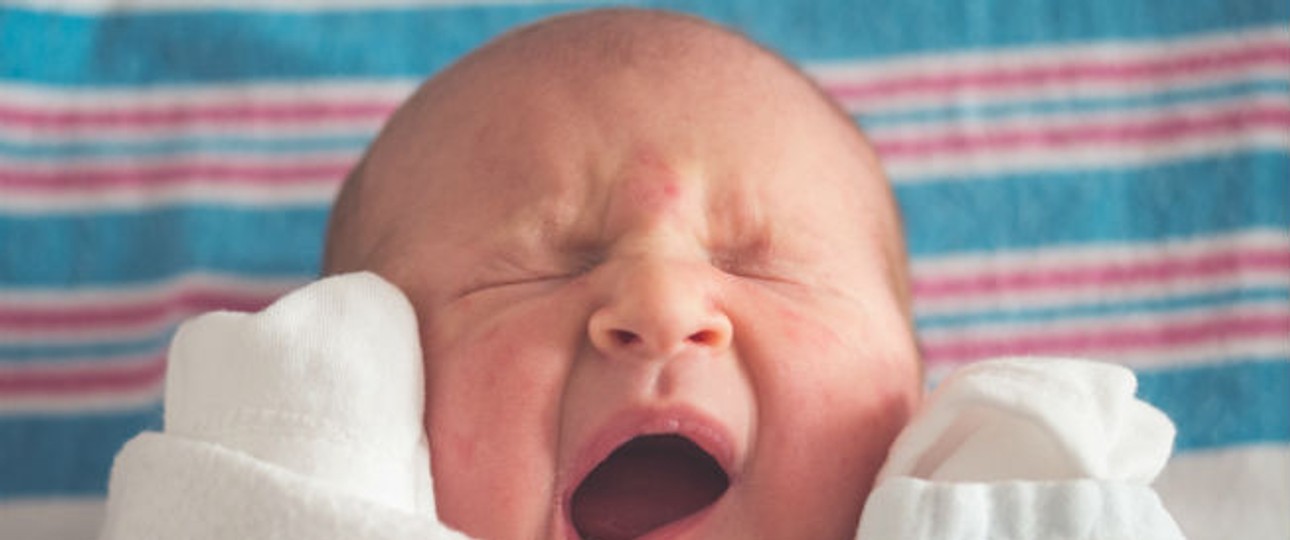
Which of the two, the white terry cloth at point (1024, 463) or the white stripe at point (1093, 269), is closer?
the white terry cloth at point (1024, 463)

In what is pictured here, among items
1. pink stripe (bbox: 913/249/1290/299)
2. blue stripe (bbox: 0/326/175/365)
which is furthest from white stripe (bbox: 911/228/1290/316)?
blue stripe (bbox: 0/326/175/365)

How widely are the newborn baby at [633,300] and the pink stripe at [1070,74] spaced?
0.34 m

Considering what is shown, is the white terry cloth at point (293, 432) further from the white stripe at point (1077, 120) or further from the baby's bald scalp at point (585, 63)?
the white stripe at point (1077, 120)

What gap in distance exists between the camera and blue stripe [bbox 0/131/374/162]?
1.68 meters

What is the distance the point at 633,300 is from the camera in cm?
116

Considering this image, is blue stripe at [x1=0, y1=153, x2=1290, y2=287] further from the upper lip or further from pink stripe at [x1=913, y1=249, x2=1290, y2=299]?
the upper lip

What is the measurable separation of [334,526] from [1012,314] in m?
0.80

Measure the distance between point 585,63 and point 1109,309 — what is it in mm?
607

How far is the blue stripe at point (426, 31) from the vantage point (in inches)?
67.9

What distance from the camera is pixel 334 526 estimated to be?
42.1 inches

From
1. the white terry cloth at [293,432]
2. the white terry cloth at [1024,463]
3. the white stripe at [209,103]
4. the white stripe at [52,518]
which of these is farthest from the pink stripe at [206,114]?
the white terry cloth at [1024,463]

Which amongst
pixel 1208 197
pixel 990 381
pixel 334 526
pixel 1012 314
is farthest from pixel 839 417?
pixel 1208 197

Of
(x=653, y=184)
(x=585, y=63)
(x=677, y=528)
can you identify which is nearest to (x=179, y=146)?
(x=585, y=63)

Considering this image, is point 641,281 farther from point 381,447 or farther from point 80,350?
point 80,350
